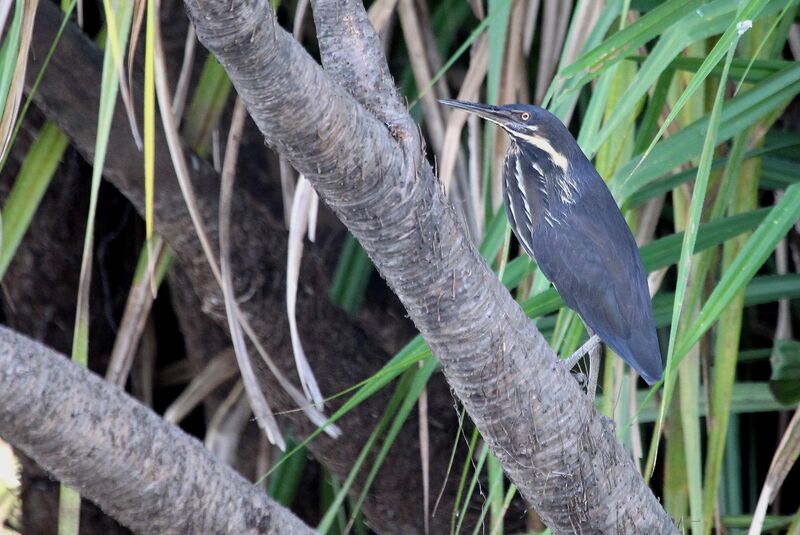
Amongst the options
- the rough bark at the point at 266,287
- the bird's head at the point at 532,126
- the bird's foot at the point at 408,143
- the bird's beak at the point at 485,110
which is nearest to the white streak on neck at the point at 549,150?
the bird's head at the point at 532,126

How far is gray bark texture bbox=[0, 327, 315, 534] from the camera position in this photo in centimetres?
95

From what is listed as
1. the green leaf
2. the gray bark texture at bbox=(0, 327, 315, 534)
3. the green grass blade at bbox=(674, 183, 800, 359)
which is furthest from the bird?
the gray bark texture at bbox=(0, 327, 315, 534)

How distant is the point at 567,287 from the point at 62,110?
36.0 inches

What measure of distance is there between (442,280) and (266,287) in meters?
1.02

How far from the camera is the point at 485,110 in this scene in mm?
1915

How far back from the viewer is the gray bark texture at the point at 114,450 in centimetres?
95

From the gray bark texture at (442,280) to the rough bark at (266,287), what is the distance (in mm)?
824

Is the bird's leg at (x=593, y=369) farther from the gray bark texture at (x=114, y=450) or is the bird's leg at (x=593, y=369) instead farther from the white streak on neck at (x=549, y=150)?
the gray bark texture at (x=114, y=450)

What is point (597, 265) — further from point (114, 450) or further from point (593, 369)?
point (114, 450)

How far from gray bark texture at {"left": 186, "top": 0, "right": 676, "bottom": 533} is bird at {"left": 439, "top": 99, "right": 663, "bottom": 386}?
59 centimetres

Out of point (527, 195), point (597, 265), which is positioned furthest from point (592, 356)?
point (527, 195)

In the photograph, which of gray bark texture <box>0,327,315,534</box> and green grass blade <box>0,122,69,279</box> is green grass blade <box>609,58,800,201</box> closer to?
gray bark texture <box>0,327,315,534</box>

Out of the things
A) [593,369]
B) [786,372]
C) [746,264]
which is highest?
[786,372]

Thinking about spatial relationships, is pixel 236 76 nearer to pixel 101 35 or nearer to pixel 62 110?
pixel 62 110
